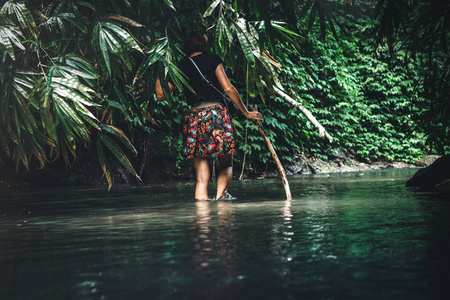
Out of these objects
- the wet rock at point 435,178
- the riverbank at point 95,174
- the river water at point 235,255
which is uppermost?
the riverbank at point 95,174

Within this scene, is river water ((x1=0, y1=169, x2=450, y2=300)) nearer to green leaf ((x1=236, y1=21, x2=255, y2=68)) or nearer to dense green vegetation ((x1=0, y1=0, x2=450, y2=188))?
dense green vegetation ((x1=0, y1=0, x2=450, y2=188))

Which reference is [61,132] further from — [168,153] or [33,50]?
[168,153]

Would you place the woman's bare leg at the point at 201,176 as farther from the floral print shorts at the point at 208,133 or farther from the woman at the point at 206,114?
the floral print shorts at the point at 208,133

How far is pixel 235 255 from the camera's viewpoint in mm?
2066

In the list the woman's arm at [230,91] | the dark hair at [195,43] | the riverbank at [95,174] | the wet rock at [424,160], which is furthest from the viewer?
the wet rock at [424,160]

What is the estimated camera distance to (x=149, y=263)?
6.49 ft

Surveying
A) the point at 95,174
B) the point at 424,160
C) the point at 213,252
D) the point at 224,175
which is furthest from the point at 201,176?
the point at 424,160

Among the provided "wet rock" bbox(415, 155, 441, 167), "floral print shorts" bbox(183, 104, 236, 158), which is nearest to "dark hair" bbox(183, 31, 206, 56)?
"floral print shorts" bbox(183, 104, 236, 158)

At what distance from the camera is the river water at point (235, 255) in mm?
1563

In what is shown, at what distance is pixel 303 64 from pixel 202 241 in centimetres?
1112

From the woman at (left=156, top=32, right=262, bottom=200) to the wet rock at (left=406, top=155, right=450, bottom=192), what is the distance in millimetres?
1973

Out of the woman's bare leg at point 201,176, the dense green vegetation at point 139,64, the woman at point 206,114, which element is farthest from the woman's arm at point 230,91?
the woman's bare leg at point 201,176

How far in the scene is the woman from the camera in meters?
5.09

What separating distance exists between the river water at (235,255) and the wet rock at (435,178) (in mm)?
1772
